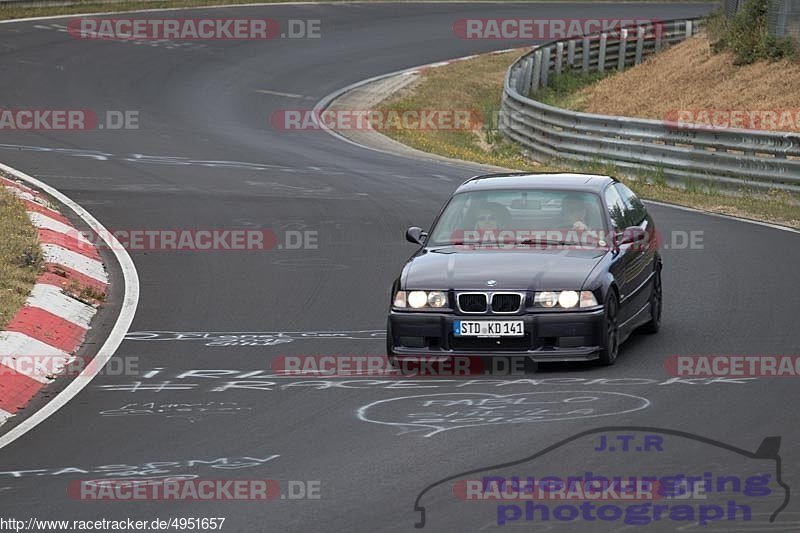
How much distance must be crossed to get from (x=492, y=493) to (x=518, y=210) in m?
4.82

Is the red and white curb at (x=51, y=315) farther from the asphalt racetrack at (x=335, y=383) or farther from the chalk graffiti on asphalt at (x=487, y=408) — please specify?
the chalk graffiti on asphalt at (x=487, y=408)

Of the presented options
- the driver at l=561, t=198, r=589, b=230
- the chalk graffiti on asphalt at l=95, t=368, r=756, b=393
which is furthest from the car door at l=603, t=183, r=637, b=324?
the chalk graffiti on asphalt at l=95, t=368, r=756, b=393

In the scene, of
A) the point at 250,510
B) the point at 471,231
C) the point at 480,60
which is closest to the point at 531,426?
the point at 250,510

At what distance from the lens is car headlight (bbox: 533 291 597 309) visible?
11.0m

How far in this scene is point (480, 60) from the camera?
143ft

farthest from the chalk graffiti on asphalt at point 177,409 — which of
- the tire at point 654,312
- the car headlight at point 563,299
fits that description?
the tire at point 654,312

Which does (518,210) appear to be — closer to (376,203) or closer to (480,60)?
(376,203)

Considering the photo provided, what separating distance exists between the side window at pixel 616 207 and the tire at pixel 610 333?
1.15 m

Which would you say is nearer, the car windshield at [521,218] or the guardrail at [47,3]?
the car windshield at [521,218]

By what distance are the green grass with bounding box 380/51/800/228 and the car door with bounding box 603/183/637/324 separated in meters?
7.14

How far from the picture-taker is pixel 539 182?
12570 mm

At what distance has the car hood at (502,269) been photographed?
11.0m

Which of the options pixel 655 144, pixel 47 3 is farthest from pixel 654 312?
pixel 47 3

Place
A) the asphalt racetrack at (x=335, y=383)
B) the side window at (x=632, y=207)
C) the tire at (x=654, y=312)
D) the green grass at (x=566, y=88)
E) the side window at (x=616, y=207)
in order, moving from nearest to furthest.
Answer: the asphalt racetrack at (x=335, y=383) → the side window at (x=616, y=207) → the tire at (x=654, y=312) → the side window at (x=632, y=207) → the green grass at (x=566, y=88)
